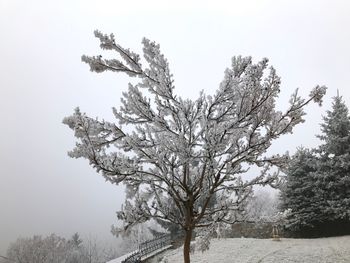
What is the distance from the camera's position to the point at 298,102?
21.0 feet

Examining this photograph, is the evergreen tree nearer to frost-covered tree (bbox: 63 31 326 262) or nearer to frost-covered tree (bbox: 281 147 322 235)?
frost-covered tree (bbox: 281 147 322 235)

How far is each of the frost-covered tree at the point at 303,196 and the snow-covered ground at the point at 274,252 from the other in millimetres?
1791

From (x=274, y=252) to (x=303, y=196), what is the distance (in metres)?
5.59

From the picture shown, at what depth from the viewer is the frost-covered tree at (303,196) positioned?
727 inches

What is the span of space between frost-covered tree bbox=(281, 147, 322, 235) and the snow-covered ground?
179 cm

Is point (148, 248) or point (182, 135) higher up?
point (182, 135)

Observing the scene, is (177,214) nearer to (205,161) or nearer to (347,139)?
(205,161)

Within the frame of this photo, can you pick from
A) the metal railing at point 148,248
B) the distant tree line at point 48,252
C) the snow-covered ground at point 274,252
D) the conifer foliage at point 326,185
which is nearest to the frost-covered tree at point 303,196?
the conifer foliage at point 326,185

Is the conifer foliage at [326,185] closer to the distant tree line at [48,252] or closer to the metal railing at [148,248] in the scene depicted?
the metal railing at [148,248]

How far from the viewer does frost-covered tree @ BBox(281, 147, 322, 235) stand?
60.6 ft

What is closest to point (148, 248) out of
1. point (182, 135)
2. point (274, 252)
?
point (274, 252)

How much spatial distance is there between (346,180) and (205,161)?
46.5 feet

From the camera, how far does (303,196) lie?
1897cm

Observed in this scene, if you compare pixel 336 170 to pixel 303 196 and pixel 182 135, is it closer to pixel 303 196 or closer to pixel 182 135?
pixel 303 196
